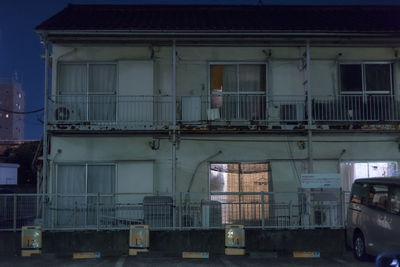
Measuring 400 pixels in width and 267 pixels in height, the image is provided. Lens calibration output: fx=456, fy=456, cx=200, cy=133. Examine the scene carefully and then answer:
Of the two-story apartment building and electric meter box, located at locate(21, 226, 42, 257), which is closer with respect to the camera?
electric meter box, located at locate(21, 226, 42, 257)

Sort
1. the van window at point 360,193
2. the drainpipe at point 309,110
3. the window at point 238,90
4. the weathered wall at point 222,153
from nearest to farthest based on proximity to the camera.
A: 1. the van window at point 360,193
2. the drainpipe at point 309,110
3. the weathered wall at point 222,153
4. the window at point 238,90

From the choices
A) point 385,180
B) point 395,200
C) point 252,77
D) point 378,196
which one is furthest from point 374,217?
point 252,77

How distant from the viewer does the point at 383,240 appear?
9.16 meters

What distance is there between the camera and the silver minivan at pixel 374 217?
8992 millimetres

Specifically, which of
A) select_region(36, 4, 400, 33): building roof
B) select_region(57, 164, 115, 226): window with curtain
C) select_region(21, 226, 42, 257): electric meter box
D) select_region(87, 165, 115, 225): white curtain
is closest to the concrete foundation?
select_region(21, 226, 42, 257): electric meter box

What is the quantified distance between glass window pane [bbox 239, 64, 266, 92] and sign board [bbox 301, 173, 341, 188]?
377 centimetres

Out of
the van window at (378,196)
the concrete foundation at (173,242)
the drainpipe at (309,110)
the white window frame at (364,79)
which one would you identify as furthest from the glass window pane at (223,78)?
the van window at (378,196)

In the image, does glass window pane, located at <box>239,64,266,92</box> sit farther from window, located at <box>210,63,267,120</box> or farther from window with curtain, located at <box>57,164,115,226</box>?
window with curtain, located at <box>57,164,115,226</box>

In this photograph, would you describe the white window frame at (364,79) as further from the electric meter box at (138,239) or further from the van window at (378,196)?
the electric meter box at (138,239)

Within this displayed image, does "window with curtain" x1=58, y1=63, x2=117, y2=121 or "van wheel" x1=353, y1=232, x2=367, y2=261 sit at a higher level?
"window with curtain" x1=58, y1=63, x2=117, y2=121

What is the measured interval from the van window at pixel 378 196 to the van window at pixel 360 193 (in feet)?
0.70

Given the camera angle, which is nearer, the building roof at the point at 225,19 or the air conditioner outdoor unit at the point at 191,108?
the building roof at the point at 225,19

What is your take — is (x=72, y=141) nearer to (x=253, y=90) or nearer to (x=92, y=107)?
(x=92, y=107)

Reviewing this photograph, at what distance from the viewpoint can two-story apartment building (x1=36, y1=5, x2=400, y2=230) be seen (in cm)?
1402
